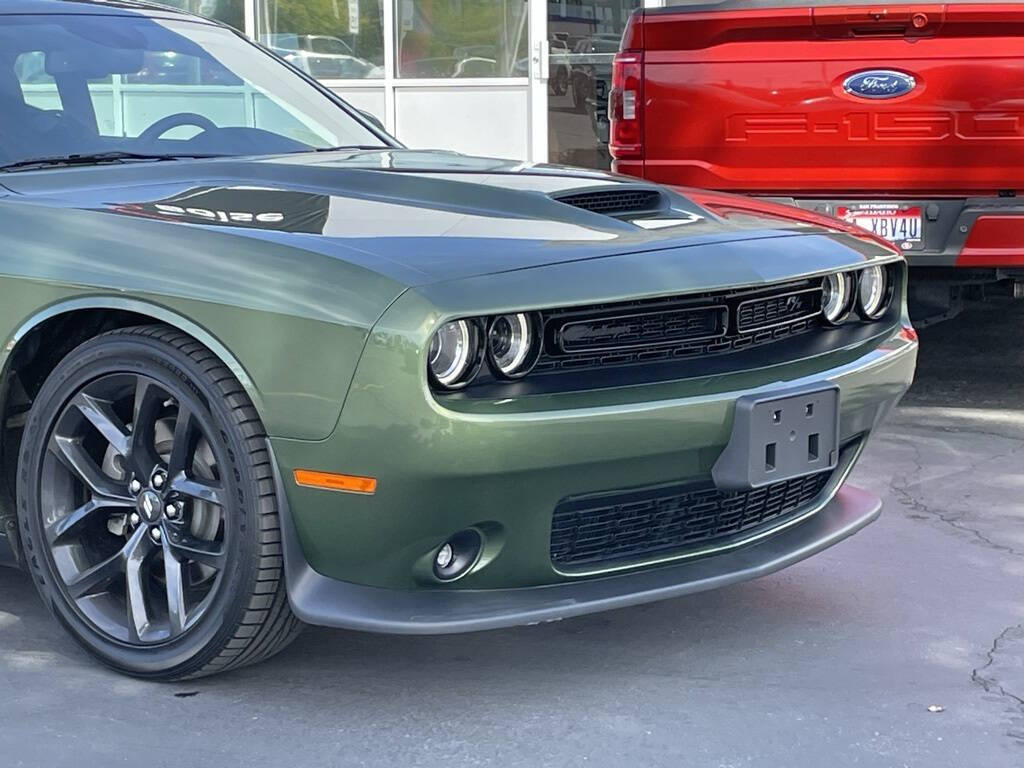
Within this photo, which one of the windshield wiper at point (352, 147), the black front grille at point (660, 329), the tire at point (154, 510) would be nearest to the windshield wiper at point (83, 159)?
the windshield wiper at point (352, 147)

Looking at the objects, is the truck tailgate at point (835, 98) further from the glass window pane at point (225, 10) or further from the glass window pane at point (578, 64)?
the glass window pane at point (225, 10)

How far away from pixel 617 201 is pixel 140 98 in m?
1.44

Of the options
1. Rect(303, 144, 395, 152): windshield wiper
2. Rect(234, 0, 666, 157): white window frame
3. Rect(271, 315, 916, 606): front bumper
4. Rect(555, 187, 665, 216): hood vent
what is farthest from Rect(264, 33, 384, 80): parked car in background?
Rect(271, 315, 916, 606): front bumper

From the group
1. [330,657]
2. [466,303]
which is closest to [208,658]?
[330,657]

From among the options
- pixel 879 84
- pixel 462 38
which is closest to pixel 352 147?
pixel 879 84

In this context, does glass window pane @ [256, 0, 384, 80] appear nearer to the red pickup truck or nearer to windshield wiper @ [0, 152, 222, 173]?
the red pickup truck

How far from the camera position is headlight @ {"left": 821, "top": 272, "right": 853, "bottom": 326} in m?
3.90

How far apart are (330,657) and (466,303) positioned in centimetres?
108

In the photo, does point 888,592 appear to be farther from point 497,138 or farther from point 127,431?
point 497,138

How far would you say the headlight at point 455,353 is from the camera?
310cm

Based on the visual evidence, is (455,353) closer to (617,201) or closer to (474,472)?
(474,472)

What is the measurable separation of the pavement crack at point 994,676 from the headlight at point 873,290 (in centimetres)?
84

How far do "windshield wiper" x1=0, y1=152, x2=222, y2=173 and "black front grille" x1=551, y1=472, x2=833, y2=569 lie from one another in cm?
162

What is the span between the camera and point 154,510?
345 cm
